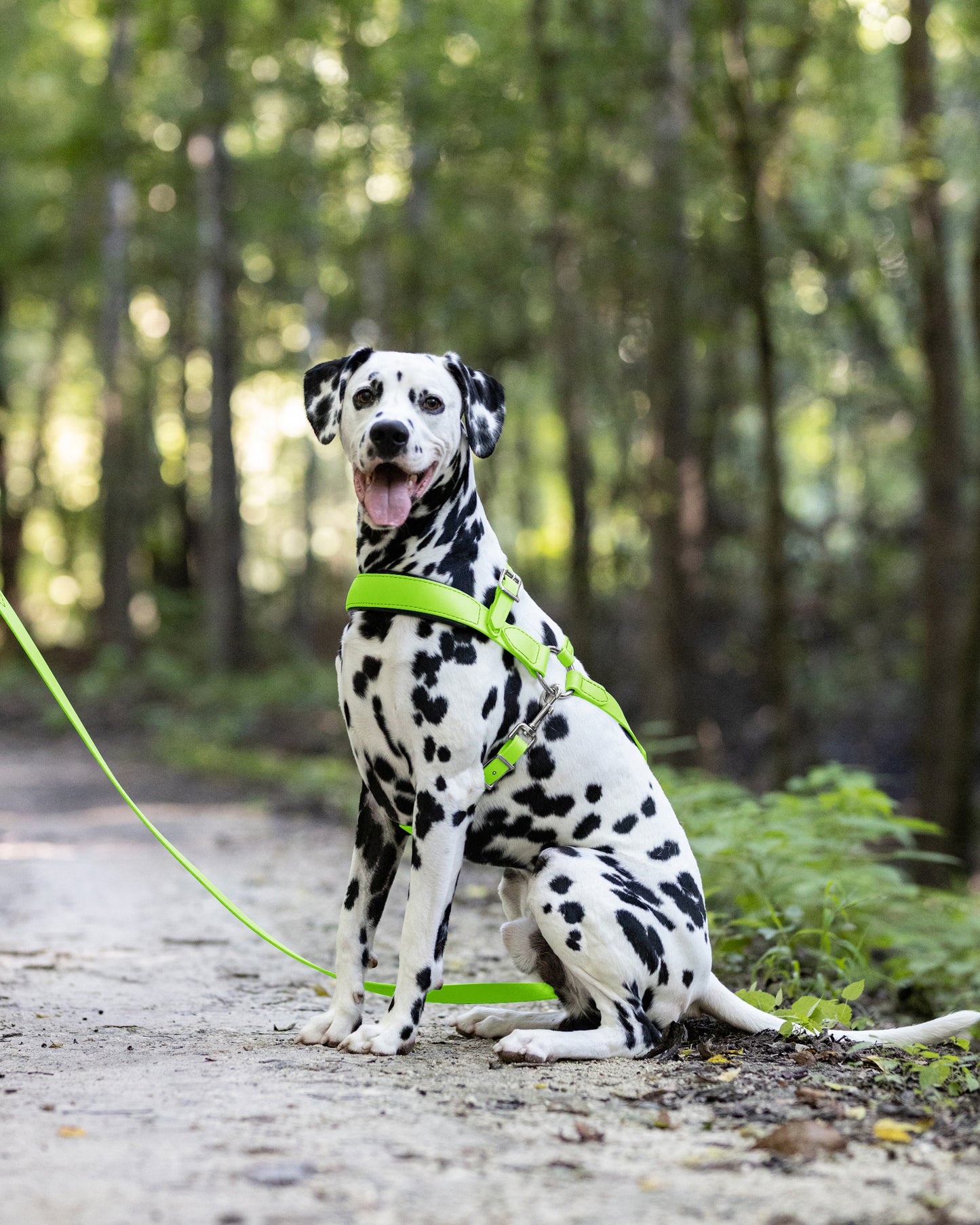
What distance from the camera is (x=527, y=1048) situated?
13.1ft

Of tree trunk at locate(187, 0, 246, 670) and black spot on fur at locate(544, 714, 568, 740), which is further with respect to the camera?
tree trunk at locate(187, 0, 246, 670)

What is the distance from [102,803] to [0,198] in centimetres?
2157

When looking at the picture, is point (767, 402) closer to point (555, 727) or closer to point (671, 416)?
point (671, 416)

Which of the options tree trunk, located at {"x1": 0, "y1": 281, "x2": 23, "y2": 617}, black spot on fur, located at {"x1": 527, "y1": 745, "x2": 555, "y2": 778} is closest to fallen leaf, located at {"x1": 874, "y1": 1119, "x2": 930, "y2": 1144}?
black spot on fur, located at {"x1": 527, "y1": 745, "x2": 555, "y2": 778}

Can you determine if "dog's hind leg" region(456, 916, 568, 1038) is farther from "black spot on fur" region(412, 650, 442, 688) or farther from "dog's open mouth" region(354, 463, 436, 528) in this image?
"dog's open mouth" region(354, 463, 436, 528)

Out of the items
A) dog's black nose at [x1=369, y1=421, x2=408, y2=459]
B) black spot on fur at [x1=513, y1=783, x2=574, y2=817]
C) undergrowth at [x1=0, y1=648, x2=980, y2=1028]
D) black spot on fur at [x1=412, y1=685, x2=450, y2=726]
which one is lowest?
undergrowth at [x1=0, y1=648, x2=980, y2=1028]

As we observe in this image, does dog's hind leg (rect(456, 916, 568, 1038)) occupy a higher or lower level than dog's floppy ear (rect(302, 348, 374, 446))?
lower

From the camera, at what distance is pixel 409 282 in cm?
1778

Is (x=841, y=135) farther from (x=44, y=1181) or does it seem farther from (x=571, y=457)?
(x=44, y=1181)

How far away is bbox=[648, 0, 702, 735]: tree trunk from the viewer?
44.9 ft

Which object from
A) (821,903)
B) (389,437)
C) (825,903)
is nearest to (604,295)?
(821,903)

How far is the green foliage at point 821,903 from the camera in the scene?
220 inches

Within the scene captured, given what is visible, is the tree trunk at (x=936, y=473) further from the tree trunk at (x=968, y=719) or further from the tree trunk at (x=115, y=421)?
the tree trunk at (x=115, y=421)

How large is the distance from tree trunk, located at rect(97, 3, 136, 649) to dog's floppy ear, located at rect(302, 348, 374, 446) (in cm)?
2290
